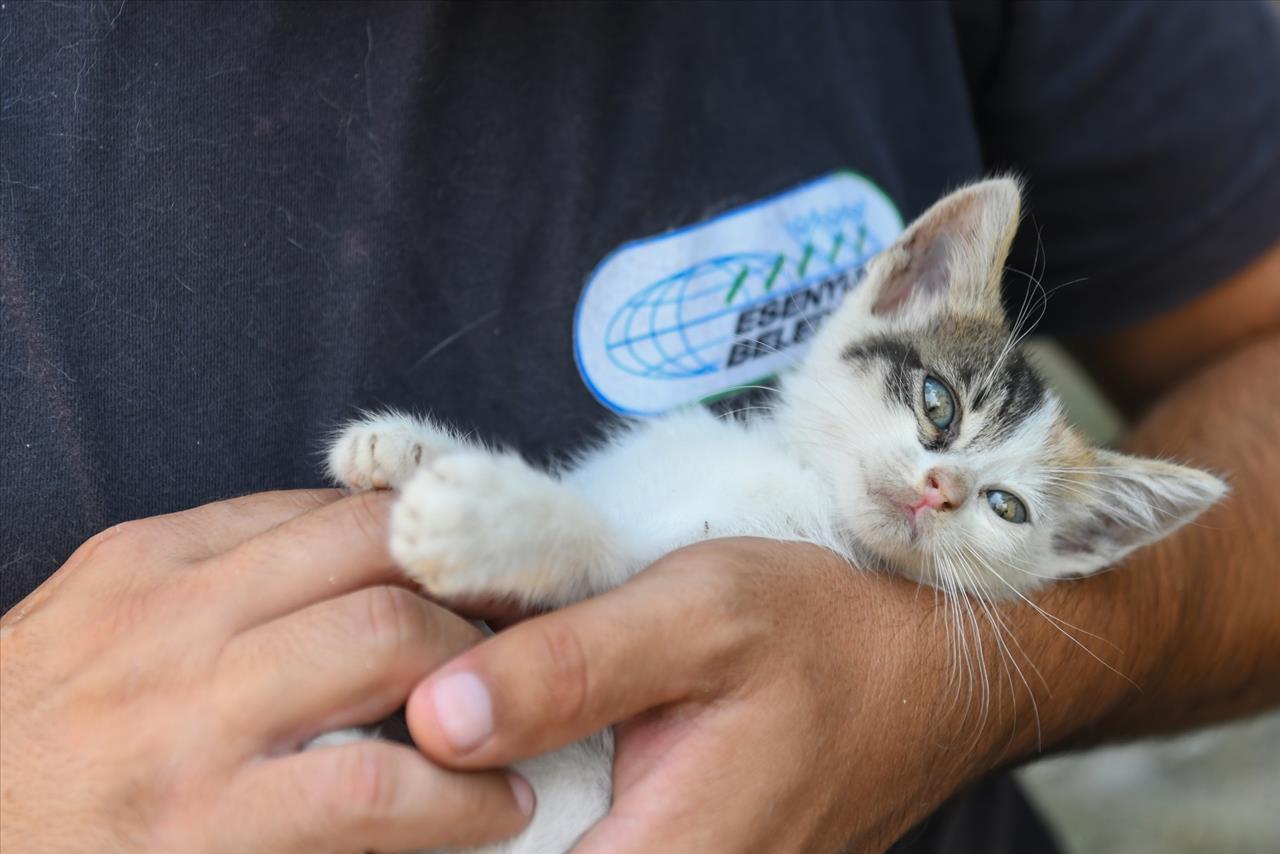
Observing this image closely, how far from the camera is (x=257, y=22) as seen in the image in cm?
130

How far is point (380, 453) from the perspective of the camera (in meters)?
1.20

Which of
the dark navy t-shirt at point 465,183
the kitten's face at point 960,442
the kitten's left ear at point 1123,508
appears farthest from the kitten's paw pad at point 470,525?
the kitten's left ear at point 1123,508

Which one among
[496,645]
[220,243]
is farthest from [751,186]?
[496,645]

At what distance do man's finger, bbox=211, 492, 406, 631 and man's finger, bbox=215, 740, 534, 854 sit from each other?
0.16m

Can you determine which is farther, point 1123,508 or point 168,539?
point 1123,508

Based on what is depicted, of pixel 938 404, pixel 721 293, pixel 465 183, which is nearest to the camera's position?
pixel 465 183

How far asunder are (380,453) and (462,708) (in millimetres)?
377

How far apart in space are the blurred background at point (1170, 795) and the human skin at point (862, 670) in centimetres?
160

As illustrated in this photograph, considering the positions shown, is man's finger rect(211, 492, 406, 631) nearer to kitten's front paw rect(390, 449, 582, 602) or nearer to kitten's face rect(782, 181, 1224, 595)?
kitten's front paw rect(390, 449, 582, 602)

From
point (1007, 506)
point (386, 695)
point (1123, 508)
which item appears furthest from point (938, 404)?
point (386, 695)

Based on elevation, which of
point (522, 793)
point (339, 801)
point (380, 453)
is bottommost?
point (522, 793)

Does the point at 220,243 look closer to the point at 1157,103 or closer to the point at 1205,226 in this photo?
the point at 1157,103

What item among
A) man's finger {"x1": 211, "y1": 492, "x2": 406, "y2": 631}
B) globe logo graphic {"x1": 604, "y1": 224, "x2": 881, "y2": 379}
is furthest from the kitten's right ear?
man's finger {"x1": 211, "y1": 492, "x2": 406, "y2": 631}

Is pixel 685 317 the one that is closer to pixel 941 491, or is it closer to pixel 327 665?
pixel 941 491
